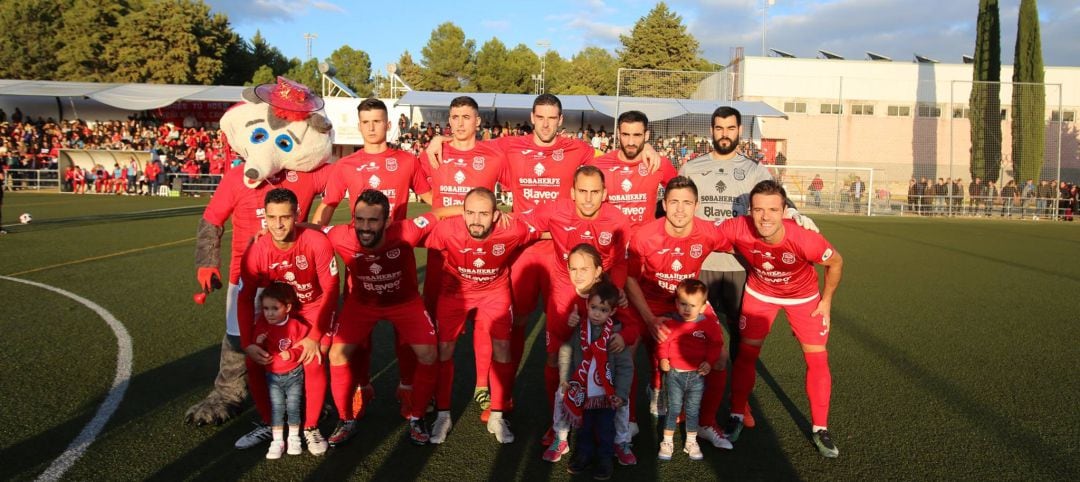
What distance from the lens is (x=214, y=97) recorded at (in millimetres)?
31828

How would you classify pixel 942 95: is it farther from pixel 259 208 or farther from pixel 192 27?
pixel 192 27

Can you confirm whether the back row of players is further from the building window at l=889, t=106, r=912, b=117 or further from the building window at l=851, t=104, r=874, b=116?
the building window at l=889, t=106, r=912, b=117

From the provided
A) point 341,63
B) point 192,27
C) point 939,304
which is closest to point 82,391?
point 939,304

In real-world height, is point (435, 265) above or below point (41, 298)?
above

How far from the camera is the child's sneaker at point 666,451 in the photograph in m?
4.27

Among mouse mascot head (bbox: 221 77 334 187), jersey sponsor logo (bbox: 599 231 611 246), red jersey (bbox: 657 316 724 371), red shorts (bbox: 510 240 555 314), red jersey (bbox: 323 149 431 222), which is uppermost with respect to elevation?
mouse mascot head (bbox: 221 77 334 187)

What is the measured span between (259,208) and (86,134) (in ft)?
113

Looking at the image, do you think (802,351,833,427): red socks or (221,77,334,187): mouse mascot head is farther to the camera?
(221,77,334,187): mouse mascot head

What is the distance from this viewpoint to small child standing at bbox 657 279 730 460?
173 inches

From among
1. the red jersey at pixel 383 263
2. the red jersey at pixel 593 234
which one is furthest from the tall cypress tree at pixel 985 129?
the red jersey at pixel 383 263

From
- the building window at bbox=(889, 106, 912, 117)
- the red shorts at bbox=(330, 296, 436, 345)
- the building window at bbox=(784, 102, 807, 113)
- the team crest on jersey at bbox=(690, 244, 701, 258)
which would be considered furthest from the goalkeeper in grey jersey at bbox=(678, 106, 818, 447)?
the building window at bbox=(889, 106, 912, 117)

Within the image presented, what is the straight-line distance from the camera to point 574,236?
475 cm

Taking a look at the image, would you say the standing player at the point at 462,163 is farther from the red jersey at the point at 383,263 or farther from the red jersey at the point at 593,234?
the red jersey at the point at 593,234

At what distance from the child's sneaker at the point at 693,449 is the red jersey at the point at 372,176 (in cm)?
277
